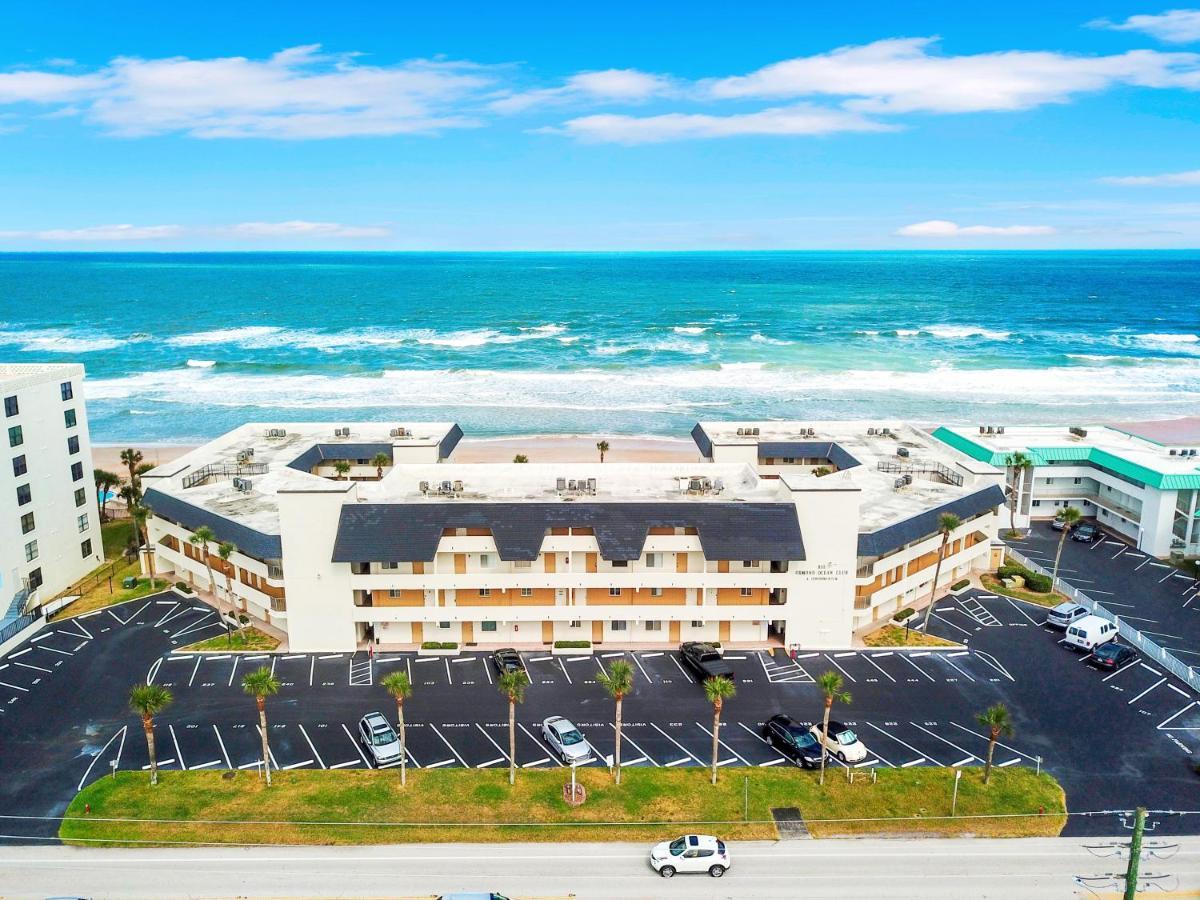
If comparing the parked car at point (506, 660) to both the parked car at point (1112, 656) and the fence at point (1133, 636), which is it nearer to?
the parked car at point (1112, 656)

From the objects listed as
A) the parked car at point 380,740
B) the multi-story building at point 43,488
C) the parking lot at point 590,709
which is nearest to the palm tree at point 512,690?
the parking lot at point 590,709

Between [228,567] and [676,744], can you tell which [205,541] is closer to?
[228,567]

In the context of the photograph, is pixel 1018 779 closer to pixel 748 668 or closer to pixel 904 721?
pixel 904 721

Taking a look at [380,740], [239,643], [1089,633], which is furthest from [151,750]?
[1089,633]

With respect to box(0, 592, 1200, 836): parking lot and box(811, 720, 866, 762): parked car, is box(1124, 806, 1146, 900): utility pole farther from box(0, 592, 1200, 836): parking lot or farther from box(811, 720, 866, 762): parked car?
box(811, 720, 866, 762): parked car

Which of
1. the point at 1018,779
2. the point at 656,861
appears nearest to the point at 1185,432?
the point at 1018,779

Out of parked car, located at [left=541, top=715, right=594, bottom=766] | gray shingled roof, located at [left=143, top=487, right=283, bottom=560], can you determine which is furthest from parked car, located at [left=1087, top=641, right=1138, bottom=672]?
gray shingled roof, located at [left=143, top=487, right=283, bottom=560]

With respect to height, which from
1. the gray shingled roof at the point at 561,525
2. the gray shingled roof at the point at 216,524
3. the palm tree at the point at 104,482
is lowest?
the palm tree at the point at 104,482
